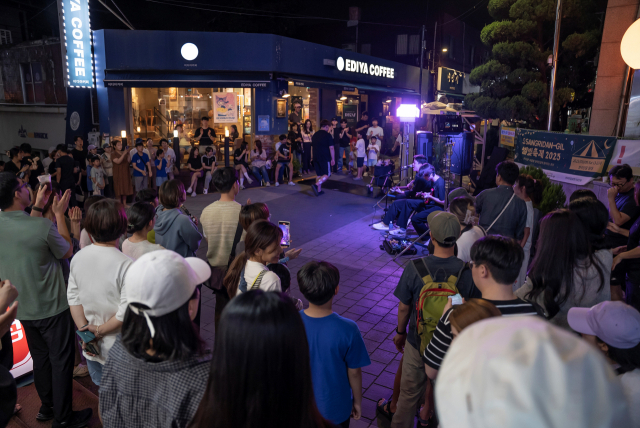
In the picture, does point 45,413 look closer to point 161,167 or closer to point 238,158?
point 161,167

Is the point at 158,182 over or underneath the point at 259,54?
underneath

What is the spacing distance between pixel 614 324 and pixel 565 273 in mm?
1172

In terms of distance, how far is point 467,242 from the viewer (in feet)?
14.5

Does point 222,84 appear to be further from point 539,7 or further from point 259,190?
point 539,7

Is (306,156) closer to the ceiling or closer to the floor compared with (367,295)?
closer to the ceiling

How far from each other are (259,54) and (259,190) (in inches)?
202

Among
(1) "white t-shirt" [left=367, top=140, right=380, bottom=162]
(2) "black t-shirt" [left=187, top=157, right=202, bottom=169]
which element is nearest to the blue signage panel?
(2) "black t-shirt" [left=187, top=157, right=202, bottom=169]

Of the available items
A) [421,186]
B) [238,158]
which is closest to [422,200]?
[421,186]

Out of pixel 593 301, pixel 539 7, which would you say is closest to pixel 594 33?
pixel 539 7

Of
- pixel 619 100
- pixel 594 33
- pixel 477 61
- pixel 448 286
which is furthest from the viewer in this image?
pixel 477 61

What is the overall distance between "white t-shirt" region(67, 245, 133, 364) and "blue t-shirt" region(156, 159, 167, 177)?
10222mm

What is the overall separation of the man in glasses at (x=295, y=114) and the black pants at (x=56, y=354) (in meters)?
14.7

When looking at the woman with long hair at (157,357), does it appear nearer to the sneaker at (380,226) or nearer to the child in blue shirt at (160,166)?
the sneaker at (380,226)

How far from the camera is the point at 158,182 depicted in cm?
1275
